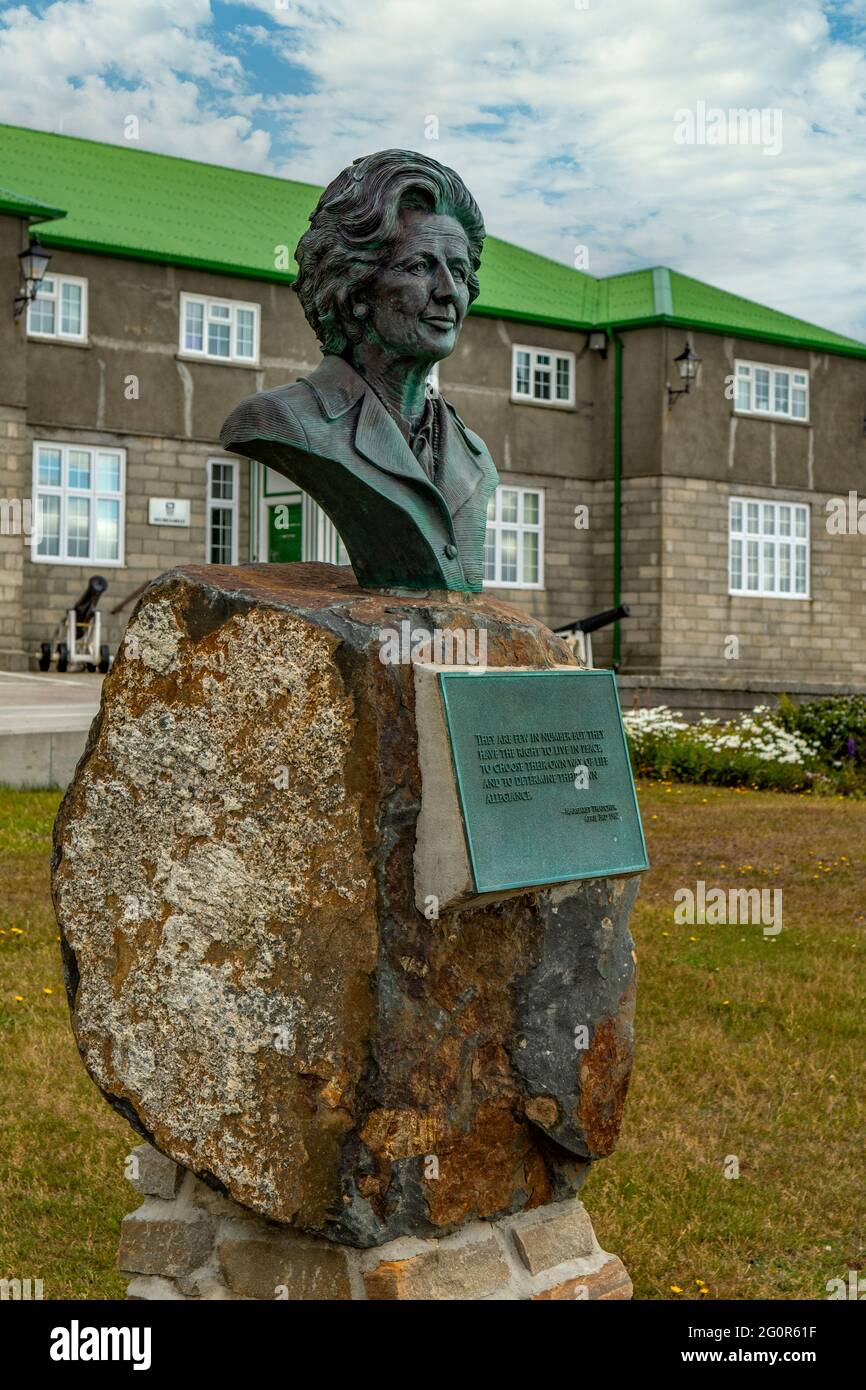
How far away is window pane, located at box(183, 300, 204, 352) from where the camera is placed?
1003 inches

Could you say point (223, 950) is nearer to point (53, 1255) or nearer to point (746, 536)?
point (53, 1255)

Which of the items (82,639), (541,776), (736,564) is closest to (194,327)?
(82,639)

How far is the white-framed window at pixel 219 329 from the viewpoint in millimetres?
25500

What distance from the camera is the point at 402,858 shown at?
4539 mm

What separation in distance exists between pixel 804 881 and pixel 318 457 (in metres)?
7.47

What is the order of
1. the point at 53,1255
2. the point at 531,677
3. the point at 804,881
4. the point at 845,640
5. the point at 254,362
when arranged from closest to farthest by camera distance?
the point at 531,677 < the point at 53,1255 < the point at 804,881 < the point at 254,362 < the point at 845,640

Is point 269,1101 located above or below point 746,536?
below

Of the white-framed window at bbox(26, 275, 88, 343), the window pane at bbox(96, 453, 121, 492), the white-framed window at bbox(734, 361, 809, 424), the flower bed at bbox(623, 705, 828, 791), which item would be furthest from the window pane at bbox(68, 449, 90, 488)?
the white-framed window at bbox(734, 361, 809, 424)

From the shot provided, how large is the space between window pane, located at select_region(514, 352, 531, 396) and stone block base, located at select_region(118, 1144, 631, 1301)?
2557 cm

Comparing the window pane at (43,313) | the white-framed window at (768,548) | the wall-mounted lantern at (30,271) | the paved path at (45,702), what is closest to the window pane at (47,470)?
the window pane at (43,313)

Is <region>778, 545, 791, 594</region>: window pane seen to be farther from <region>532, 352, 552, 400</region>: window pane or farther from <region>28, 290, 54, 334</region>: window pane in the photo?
<region>28, 290, 54, 334</region>: window pane

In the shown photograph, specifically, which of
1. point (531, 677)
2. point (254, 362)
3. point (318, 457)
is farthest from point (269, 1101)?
point (254, 362)

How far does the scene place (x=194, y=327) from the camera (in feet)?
84.0

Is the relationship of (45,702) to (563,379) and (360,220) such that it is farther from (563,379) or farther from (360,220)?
(563,379)
